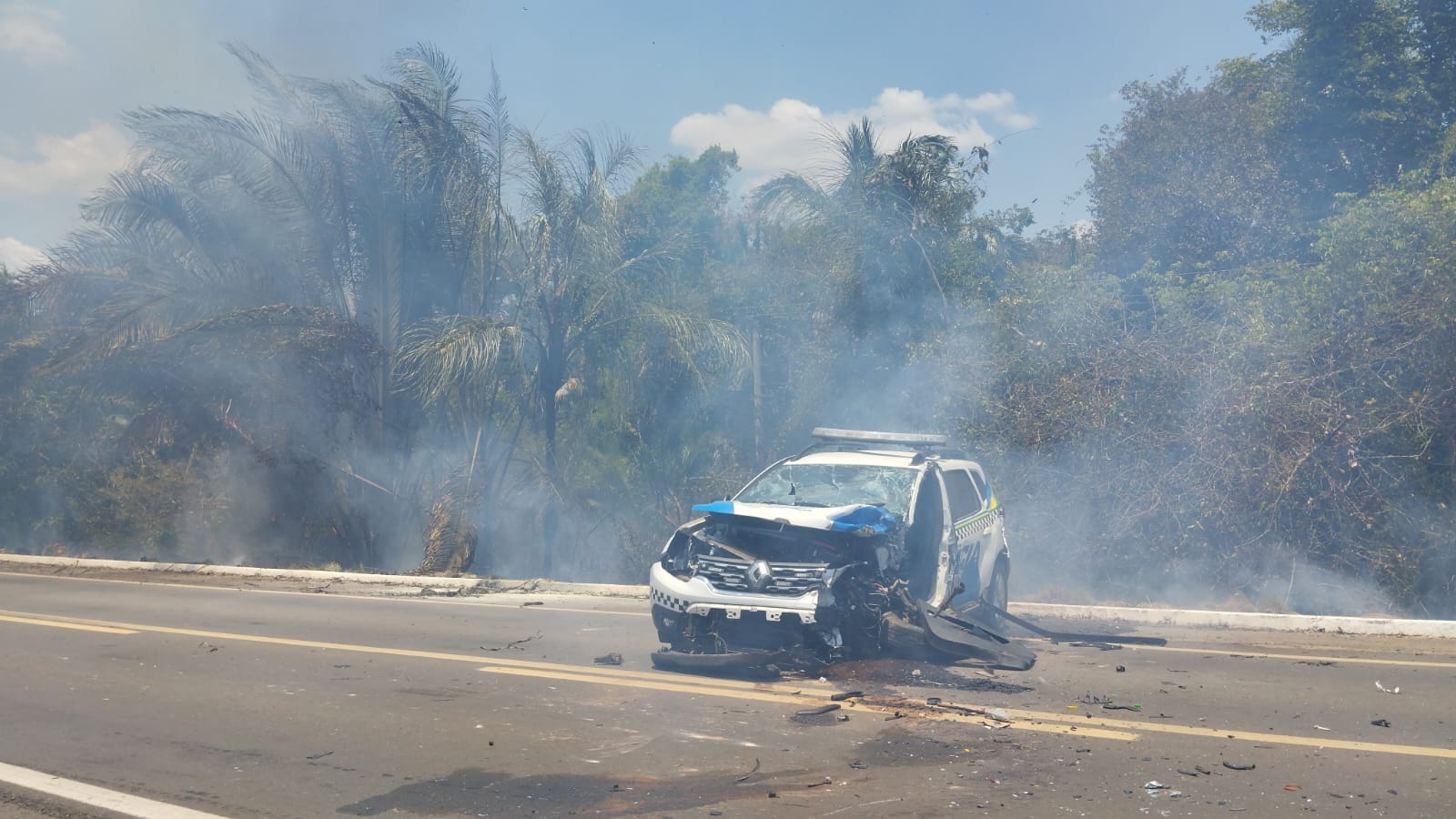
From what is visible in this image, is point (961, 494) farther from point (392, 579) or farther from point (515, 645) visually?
point (392, 579)

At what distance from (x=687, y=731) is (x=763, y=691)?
115cm

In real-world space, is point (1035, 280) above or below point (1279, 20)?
below

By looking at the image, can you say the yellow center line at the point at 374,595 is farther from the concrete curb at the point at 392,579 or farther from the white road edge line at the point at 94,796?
the white road edge line at the point at 94,796

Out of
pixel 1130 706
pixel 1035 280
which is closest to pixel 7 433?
pixel 1035 280

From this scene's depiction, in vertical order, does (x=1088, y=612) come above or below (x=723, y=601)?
below

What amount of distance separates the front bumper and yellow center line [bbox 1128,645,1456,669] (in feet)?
11.0

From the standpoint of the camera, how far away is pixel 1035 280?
1538 cm

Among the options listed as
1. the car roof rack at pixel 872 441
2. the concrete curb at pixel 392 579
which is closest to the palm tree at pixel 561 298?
the concrete curb at pixel 392 579

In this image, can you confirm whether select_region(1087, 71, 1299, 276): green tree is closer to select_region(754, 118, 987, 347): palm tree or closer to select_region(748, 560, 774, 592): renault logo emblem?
select_region(754, 118, 987, 347): palm tree

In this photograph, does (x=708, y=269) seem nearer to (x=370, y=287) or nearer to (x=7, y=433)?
(x=370, y=287)

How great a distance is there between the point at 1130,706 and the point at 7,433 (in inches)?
923

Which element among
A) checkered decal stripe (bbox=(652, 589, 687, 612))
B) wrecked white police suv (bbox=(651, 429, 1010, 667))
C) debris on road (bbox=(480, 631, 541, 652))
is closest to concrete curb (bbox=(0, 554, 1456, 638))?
wrecked white police suv (bbox=(651, 429, 1010, 667))

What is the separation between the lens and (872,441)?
10281mm

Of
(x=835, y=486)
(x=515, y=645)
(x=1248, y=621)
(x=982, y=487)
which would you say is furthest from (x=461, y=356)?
(x=1248, y=621)
